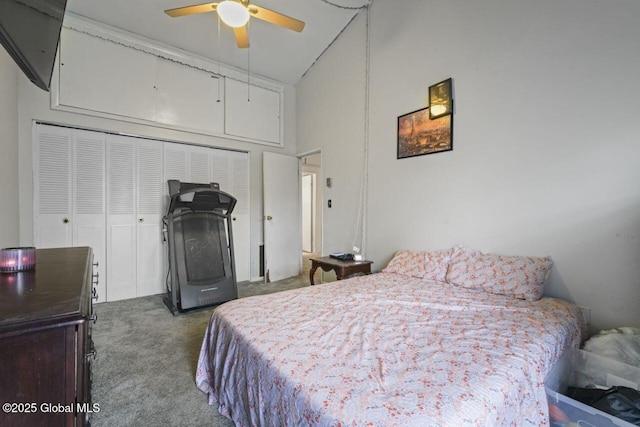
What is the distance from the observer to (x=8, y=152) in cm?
223

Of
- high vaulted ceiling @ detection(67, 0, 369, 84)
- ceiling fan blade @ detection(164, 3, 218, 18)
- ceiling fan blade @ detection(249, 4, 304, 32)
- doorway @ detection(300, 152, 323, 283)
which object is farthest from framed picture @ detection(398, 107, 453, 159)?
doorway @ detection(300, 152, 323, 283)

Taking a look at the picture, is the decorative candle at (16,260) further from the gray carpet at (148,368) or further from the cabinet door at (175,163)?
the cabinet door at (175,163)

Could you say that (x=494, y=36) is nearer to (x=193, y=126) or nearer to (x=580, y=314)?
(x=580, y=314)

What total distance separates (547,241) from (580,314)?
1.65ft

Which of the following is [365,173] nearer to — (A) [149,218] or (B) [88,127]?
(A) [149,218]

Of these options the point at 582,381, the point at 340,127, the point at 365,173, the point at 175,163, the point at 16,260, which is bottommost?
the point at 582,381

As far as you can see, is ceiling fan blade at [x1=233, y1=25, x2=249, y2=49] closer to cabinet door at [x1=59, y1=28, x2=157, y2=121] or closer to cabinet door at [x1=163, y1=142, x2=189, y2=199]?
cabinet door at [x1=59, y1=28, x2=157, y2=121]

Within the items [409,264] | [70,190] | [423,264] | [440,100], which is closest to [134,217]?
[70,190]

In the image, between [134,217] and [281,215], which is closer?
[134,217]

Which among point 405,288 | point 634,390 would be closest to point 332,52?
point 405,288

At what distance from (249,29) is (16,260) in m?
3.43

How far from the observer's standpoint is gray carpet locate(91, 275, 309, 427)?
1.53 metres

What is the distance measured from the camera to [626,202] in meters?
1.69

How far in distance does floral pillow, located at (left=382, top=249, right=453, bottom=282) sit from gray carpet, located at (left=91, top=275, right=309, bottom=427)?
1791mm
